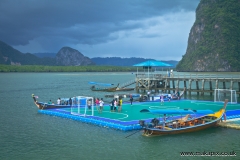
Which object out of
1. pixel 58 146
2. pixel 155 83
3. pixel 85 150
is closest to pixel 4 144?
pixel 58 146

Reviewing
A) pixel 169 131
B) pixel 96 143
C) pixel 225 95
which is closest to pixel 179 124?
pixel 169 131

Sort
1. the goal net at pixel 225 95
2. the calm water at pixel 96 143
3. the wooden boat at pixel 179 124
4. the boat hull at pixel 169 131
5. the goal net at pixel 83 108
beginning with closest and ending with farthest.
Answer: the calm water at pixel 96 143 → the boat hull at pixel 169 131 → the wooden boat at pixel 179 124 → the goal net at pixel 83 108 → the goal net at pixel 225 95

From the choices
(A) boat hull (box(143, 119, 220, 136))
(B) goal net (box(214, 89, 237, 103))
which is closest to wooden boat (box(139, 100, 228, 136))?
(A) boat hull (box(143, 119, 220, 136))

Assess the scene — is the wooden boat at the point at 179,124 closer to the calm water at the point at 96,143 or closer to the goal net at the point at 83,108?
the calm water at the point at 96,143

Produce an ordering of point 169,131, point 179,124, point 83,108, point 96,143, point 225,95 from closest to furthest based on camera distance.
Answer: point 96,143
point 169,131
point 179,124
point 83,108
point 225,95

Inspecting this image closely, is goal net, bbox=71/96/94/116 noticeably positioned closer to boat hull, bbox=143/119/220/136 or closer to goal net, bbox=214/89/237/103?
boat hull, bbox=143/119/220/136

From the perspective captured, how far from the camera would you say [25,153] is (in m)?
21.7

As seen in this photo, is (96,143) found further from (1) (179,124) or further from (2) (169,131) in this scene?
(1) (179,124)

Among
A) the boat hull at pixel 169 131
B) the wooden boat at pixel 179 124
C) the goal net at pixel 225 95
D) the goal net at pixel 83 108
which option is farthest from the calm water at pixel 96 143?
the goal net at pixel 225 95

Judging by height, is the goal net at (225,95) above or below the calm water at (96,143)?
above

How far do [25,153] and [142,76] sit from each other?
4882cm

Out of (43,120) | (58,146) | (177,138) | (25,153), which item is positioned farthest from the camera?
(43,120)

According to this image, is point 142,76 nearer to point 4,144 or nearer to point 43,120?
point 43,120

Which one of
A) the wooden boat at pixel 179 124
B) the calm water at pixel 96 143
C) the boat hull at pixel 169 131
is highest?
the wooden boat at pixel 179 124
